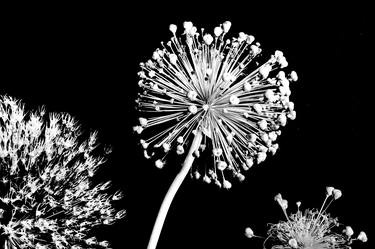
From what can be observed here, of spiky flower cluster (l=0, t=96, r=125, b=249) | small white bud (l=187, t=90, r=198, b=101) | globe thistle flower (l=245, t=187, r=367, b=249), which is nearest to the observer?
small white bud (l=187, t=90, r=198, b=101)

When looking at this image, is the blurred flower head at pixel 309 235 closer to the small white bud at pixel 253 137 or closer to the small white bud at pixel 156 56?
the small white bud at pixel 253 137

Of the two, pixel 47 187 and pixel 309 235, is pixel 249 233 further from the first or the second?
pixel 47 187

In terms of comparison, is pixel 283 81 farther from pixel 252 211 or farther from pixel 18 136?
pixel 18 136

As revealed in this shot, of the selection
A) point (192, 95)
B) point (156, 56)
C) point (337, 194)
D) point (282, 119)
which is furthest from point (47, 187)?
point (337, 194)

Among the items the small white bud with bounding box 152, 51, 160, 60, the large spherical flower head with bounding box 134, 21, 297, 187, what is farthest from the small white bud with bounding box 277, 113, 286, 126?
the small white bud with bounding box 152, 51, 160, 60

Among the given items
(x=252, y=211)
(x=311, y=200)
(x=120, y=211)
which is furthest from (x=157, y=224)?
(x=311, y=200)

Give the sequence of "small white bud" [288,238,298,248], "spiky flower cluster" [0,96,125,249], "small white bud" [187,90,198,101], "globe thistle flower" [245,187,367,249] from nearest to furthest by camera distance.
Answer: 1. "small white bud" [187,90,198,101]
2. "small white bud" [288,238,298,248]
3. "globe thistle flower" [245,187,367,249]
4. "spiky flower cluster" [0,96,125,249]

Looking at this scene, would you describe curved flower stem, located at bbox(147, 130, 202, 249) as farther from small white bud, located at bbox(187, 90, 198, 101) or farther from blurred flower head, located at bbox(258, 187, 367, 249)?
blurred flower head, located at bbox(258, 187, 367, 249)

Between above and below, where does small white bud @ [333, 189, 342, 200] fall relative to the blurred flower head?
above
